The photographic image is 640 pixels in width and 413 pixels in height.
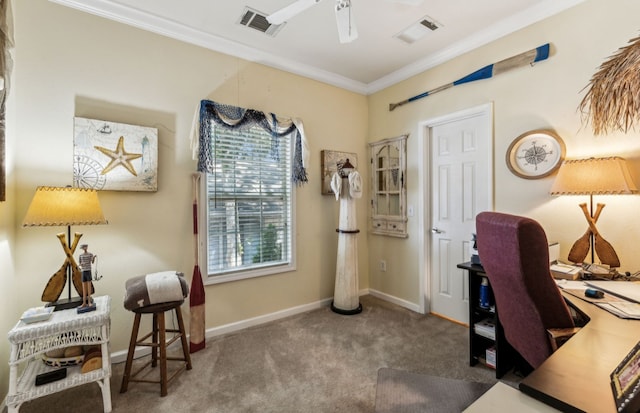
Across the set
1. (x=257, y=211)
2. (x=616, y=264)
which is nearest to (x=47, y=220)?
(x=257, y=211)

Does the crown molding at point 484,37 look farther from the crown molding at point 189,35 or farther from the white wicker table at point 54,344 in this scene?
the white wicker table at point 54,344

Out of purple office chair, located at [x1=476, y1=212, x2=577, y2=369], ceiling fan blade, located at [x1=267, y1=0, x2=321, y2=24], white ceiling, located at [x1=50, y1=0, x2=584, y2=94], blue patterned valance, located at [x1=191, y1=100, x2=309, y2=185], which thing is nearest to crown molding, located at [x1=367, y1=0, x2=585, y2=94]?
white ceiling, located at [x1=50, y1=0, x2=584, y2=94]

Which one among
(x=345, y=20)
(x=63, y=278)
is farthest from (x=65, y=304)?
(x=345, y=20)

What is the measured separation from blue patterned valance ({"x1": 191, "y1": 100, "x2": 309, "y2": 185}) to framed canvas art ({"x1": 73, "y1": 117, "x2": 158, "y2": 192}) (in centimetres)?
35

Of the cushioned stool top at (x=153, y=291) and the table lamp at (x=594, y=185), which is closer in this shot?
the table lamp at (x=594, y=185)

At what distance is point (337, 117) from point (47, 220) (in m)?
2.91

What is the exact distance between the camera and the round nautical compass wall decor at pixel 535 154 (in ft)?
7.25

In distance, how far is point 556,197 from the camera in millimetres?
2246

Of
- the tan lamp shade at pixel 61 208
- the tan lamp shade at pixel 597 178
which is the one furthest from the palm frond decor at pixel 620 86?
the tan lamp shade at pixel 61 208

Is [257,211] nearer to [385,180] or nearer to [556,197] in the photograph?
[385,180]

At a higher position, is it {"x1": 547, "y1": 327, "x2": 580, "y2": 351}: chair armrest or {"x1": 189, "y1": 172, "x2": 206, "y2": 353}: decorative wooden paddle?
{"x1": 547, "y1": 327, "x2": 580, "y2": 351}: chair armrest

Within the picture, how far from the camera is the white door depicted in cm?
275

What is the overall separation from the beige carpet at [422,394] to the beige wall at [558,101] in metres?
1.68

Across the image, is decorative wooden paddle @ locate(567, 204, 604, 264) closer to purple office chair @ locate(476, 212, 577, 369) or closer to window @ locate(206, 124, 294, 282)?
purple office chair @ locate(476, 212, 577, 369)
